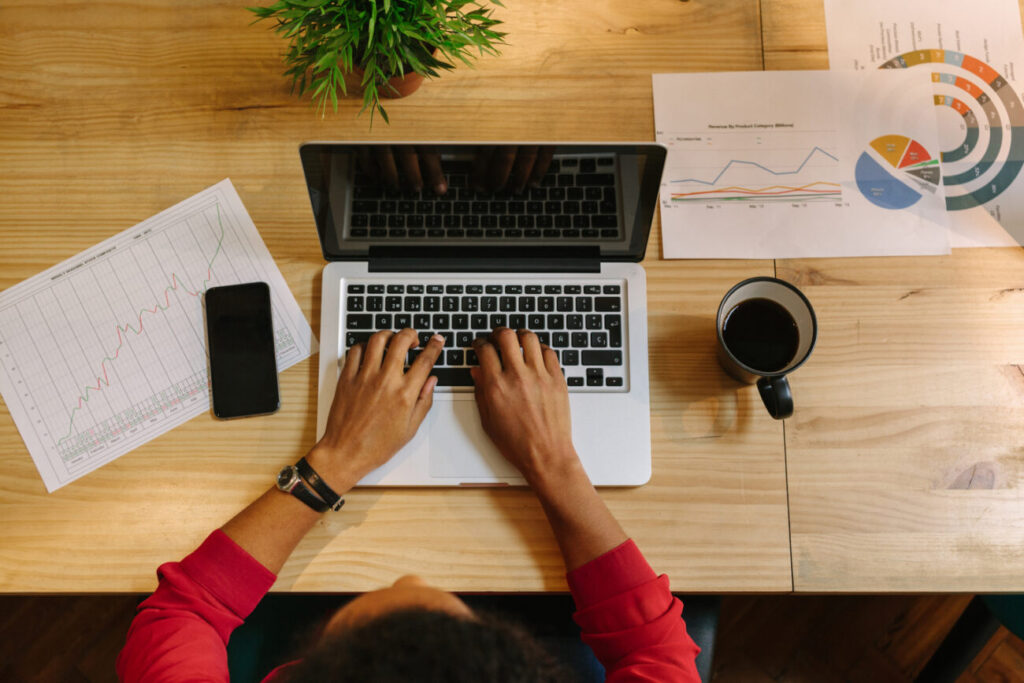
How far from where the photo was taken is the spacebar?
76 centimetres

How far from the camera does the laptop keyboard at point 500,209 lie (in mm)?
692

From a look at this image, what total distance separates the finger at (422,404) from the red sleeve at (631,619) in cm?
24

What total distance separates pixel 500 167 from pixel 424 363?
0.24 metres

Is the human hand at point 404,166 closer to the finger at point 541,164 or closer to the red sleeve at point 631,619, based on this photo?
the finger at point 541,164

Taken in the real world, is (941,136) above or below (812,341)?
above

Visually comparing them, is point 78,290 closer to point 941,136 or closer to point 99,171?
point 99,171

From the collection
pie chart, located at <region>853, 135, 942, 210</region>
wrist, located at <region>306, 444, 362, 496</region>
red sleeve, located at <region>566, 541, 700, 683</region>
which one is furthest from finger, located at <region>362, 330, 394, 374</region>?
pie chart, located at <region>853, 135, 942, 210</region>

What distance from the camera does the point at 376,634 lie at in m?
0.50

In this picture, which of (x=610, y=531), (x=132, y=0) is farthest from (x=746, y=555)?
(x=132, y=0)

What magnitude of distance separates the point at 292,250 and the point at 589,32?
1.62 feet

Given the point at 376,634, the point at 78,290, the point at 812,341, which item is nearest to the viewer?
the point at 376,634

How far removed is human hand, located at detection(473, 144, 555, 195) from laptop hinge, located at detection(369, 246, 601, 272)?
0.31ft

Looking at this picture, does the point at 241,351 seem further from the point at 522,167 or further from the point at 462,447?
the point at 522,167

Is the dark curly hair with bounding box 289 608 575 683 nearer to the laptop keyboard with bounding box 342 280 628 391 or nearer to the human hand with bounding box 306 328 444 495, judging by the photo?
the human hand with bounding box 306 328 444 495
